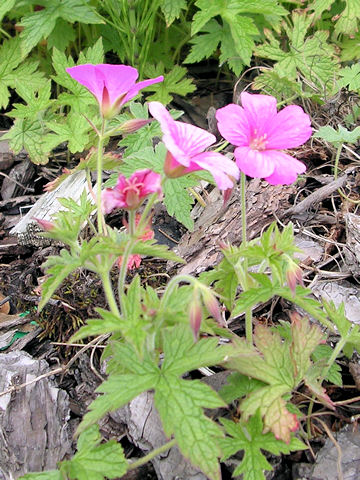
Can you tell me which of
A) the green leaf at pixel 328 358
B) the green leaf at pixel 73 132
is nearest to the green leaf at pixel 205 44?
the green leaf at pixel 73 132

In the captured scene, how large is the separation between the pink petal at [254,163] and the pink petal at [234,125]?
7 centimetres

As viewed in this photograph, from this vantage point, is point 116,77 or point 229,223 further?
point 229,223

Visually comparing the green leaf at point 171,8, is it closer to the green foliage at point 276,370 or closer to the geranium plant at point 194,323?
the geranium plant at point 194,323

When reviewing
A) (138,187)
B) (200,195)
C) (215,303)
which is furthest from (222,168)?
(200,195)

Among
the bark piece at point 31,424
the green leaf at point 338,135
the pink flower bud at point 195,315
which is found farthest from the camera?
the green leaf at point 338,135

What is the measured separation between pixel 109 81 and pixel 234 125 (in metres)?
0.35

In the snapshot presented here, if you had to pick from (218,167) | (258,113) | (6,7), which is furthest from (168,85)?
(218,167)

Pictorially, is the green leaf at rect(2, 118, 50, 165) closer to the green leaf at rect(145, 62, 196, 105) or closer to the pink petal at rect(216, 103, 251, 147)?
the green leaf at rect(145, 62, 196, 105)

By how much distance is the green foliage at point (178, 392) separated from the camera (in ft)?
4.16

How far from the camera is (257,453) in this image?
140 cm

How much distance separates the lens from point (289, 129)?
5.00ft

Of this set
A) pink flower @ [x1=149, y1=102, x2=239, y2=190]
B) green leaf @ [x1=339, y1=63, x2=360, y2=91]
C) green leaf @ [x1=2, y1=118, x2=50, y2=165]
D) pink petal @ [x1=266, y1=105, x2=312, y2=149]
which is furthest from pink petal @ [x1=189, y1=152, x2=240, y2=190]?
green leaf @ [x1=339, y1=63, x2=360, y2=91]

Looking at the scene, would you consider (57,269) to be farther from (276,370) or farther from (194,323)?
(276,370)

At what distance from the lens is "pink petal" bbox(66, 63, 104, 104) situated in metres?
1.48
